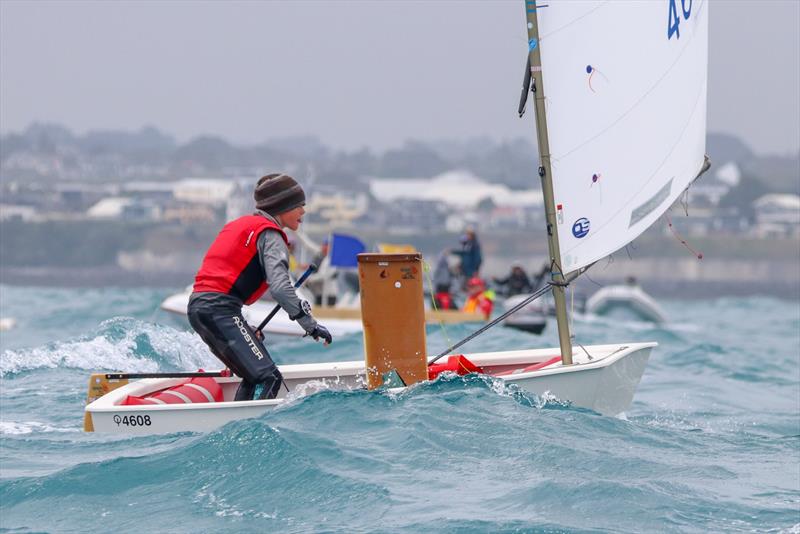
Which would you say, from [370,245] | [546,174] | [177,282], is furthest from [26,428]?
[370,245]

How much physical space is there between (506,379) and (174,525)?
258 centimetres

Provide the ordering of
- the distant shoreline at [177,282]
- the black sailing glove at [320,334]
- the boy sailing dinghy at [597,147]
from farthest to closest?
the distant shoreline at [177,282] → the boy sailing dinghy at [597,147] → the black sailing glove at [320,334]

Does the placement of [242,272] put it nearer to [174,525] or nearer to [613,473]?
[174,525]

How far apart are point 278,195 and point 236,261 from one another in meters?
0.48

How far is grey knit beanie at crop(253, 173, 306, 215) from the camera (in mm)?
7270

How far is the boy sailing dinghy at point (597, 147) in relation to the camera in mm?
7715

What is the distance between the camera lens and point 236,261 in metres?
7.18

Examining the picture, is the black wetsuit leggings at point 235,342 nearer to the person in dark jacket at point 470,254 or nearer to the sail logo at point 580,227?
the sail logo at point 580,227

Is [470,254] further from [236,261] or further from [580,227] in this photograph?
[236,261]

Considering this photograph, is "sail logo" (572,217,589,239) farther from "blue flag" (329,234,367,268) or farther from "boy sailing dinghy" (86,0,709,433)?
"blue flag" (329,234,367,268)

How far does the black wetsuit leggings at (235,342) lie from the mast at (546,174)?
1883mm

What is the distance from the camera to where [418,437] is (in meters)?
6.94

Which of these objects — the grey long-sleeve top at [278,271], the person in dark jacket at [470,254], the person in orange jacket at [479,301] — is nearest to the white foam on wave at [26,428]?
the grey long-sleeve top at [278,271]

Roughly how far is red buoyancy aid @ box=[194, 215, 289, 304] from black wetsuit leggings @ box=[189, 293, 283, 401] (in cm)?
8
